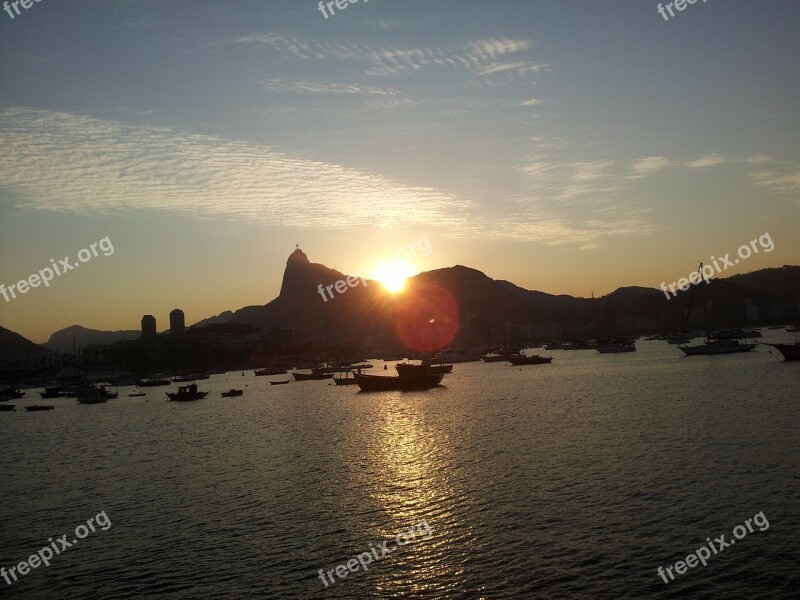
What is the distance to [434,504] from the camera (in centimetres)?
3303

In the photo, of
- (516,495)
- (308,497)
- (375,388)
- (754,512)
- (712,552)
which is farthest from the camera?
(375,388)

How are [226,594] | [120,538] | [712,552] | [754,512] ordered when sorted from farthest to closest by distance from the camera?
1. [120,538]
2. [754,512]
3. [712,552]
4. [226,594]

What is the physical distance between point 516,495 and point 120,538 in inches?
734

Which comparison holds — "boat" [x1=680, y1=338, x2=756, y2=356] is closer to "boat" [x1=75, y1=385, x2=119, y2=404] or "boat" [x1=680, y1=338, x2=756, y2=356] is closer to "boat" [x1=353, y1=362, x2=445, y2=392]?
"boat" [x1=353, y1=362, x2=445, y2=392]

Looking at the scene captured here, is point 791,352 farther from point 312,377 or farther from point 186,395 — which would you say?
point 186,395

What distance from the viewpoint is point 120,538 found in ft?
99.3

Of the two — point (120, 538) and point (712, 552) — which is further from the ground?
point (120, 538)

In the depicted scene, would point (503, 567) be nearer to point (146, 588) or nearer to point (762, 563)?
point (762, 563)

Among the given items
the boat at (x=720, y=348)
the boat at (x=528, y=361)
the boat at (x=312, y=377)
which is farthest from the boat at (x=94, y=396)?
the boat at (x=720, y=348)

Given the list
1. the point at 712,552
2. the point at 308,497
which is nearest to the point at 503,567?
the point at 712,552

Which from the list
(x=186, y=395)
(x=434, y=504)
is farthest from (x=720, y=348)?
(x=434, y=504)

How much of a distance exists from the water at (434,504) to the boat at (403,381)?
172 feet

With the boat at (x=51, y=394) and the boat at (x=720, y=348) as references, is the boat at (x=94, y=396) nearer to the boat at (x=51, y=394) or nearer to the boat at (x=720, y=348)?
the boat at (x=51, y=394)

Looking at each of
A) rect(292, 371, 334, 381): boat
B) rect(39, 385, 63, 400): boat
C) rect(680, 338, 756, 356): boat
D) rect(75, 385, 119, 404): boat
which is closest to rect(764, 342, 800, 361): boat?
rect(680, 338, 756, 356): boat
